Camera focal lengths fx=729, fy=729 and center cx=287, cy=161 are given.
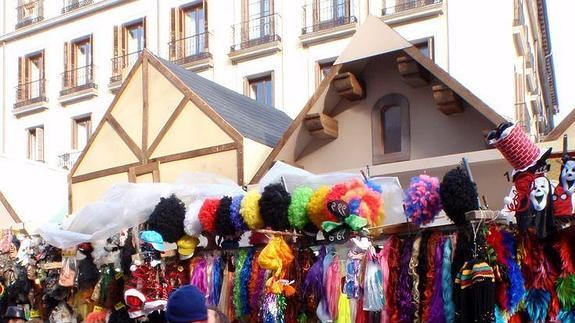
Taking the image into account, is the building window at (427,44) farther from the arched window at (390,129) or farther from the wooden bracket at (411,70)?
the wooden bracket at (411,70)

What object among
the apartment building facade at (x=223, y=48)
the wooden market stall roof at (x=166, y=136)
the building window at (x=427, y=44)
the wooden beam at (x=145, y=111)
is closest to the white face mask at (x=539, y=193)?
the wooden market stall roof at (x=166, y=136)

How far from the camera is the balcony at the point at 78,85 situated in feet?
69.4

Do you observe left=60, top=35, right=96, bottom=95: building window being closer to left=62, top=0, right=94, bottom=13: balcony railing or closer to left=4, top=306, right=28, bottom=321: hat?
left=62, top=0, right=94, bottom=13: balcony railing

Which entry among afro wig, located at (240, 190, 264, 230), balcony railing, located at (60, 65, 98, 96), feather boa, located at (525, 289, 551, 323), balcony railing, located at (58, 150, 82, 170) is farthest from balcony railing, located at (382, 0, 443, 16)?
feather boa, located at (525, 289, 551, 323)

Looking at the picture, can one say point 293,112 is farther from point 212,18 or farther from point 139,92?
point 139,92

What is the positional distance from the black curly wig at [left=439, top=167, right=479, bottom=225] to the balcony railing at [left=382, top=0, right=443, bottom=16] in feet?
42.7

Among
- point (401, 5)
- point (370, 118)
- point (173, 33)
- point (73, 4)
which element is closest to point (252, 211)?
point (370, 118)

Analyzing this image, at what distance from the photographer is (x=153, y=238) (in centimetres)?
462

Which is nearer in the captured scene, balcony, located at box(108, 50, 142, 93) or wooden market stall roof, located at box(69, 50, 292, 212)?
wooden market stall roof, located at box(69, 50, 292, 212)

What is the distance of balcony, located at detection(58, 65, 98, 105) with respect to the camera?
21.2 meters

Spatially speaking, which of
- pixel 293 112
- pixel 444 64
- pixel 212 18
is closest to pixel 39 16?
pixel 212 18

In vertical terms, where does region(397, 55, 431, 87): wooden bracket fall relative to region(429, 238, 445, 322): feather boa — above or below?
above

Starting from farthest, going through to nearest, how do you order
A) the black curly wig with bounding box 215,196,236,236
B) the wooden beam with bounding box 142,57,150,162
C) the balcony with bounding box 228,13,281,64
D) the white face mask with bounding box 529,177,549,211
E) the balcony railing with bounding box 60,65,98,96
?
the balcony railing with bounding box 60,65,98,96 < the balcony with bounding box 228,13,281,64 < the wooden beam with bounding box 142,57,150,162 < the black curly wig with bounding box 215,196,236,236 < the white face mask with bounding box 529,177,549,211

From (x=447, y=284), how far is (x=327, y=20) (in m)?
14.6
